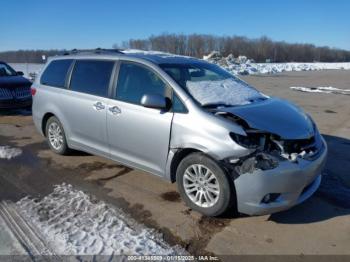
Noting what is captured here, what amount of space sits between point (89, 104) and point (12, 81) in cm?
651

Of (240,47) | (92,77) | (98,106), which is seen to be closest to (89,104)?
(98,106)

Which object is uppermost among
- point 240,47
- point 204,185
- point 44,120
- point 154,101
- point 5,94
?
point 240,47

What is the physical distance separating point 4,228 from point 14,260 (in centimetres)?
66

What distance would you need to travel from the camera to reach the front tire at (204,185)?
3.64 meters

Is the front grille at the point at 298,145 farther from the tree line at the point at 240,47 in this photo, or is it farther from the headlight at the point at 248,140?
the tree line at the point at 240,47

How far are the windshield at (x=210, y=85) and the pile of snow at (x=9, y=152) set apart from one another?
11.4 feet

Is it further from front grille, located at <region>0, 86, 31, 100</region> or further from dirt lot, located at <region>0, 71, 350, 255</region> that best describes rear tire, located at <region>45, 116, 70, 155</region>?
front grille, located at <region>0, 86, 31, 100</region>

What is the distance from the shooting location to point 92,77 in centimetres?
516

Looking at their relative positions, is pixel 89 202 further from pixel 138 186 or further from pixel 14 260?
pixel 14 260

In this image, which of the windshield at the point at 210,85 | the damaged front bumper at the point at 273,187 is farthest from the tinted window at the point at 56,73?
the damaged front bumper at the point at 273,187

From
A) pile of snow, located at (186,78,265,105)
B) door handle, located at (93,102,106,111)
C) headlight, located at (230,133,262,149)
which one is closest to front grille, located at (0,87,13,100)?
door handle, located at (93,102,106,111)

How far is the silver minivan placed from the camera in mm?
3541

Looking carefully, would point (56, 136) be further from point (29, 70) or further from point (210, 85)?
point (29, 70)

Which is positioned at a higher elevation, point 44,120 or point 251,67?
point 251,67
